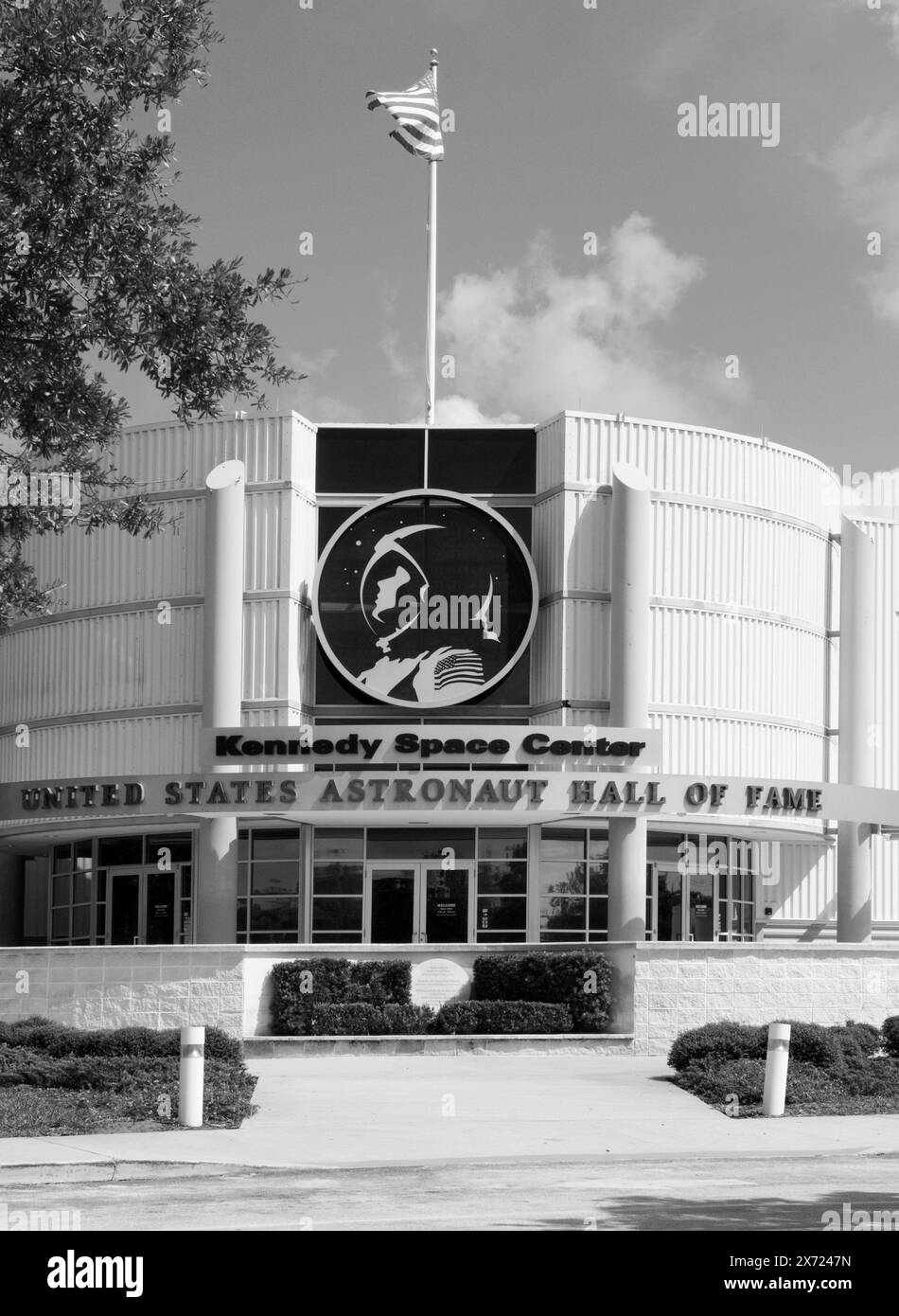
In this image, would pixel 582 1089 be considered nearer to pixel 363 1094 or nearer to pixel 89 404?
pixel 363 1094

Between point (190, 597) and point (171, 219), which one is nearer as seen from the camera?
point (171, 219)

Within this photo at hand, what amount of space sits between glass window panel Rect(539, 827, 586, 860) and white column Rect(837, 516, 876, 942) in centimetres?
597

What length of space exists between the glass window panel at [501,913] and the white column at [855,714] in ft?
23.9

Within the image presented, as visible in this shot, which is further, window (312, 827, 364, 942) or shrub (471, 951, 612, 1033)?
window (312, 827, 364, 942)

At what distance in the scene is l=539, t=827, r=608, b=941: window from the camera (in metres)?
37.8

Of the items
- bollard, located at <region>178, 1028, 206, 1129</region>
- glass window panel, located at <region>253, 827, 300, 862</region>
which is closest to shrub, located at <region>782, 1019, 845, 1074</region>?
bollard, located at <region>178, 1028, 206, 1129</region>

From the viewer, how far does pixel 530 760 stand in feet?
115

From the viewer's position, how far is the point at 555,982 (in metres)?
29.7

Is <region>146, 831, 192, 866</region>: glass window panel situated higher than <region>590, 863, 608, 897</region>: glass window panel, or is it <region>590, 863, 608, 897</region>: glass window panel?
<region>146, 831, 192, 866</region>: glass window panel

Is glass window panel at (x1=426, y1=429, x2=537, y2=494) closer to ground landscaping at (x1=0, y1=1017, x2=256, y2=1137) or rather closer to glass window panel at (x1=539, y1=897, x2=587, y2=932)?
glass window panel at (x1=539, y1=897, x2=587, y2=932)

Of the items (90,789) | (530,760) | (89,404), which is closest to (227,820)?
(90,789)

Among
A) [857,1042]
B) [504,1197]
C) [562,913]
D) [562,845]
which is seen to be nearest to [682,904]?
[562,913]

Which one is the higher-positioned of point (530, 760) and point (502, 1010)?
point (530, 760)
